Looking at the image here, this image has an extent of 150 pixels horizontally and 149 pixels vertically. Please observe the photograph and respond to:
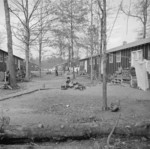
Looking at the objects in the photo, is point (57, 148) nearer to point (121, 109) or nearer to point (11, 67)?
point (121, 109)

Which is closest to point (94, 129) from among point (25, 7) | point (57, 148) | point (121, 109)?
point (57, 148)

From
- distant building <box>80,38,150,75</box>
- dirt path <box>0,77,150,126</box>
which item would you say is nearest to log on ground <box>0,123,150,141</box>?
dirt path <box>0,77,150,126</box>

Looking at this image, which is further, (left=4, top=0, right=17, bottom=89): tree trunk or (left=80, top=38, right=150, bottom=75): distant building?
(left=80, top=38, right=150, bottom=75): distant building

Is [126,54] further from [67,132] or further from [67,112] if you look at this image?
[67,132]

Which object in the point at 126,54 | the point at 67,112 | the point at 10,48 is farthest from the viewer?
the point at 126,54

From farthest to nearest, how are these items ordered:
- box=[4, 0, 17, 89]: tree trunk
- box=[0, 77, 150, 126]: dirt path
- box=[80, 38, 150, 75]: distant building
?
box=[80, 38, 150, 75]: distant building
box=[4, 0, 17, 89]: tree trunk
box=[0, 77, 150, 126]: dirt path

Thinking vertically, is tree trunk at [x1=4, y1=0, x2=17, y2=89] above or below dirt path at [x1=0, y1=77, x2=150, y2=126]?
above

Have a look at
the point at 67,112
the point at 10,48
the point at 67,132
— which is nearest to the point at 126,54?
the point at 10,48

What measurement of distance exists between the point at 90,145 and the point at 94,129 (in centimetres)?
38

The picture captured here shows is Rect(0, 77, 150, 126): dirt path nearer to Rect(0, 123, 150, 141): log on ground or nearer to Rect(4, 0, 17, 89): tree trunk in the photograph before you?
Rect(0, 123, 150, 141): log on ground

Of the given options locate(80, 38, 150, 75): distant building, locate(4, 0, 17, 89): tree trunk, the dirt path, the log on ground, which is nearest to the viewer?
the log on ground

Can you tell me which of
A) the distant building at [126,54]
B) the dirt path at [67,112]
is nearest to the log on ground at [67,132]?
the dirt path at [67,112]

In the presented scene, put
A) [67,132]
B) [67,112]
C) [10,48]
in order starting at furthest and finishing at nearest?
[10,48] → [67,112] → [67,132]

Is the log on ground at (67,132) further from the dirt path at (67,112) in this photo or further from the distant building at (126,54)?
the distant building at (126,54)
